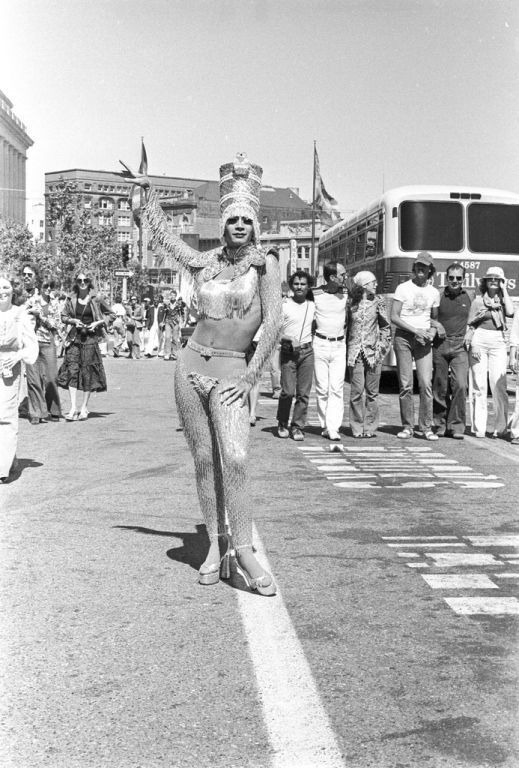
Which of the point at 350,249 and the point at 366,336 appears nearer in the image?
the point at 366,336

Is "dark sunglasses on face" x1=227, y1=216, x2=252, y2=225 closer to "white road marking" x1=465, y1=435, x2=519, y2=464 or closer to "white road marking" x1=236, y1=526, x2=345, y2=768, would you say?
"white road marking" x1=236, y1=526, x2=345, y2=768

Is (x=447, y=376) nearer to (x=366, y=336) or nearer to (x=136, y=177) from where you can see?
(x=366, y=336)

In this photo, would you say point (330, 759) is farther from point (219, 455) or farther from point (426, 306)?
point (426, 306)

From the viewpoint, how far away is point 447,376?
11672 millimetres

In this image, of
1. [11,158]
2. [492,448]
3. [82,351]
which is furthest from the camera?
[11,158]

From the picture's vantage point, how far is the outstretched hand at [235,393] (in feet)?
16.7

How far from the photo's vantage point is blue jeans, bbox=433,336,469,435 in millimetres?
11578

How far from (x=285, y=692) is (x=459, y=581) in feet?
5.87

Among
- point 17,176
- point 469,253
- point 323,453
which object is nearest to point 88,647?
point 323,453

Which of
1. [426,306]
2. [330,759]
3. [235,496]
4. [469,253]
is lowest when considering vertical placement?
[330,759]

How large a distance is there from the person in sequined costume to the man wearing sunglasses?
654 centimetres

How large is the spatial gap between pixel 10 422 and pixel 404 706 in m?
5.41

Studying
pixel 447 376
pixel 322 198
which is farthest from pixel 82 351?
pixel 322 198

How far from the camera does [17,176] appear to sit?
133500mm
